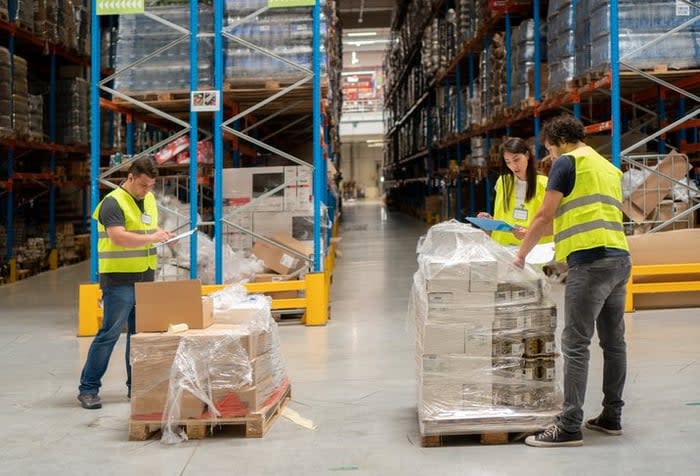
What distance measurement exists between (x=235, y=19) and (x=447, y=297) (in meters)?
4.98

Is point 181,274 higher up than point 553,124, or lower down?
lower down

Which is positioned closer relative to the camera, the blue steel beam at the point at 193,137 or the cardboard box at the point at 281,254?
the blue steel beam at the point at 193,137

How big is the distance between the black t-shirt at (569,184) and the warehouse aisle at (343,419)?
35.9 inches

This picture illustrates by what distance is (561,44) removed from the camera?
9.33m

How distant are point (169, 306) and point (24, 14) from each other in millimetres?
9125

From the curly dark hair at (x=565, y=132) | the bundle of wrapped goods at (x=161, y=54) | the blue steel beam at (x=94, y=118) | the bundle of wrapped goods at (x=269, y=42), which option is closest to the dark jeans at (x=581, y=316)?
the curly dark hair at (x=565, y=132)

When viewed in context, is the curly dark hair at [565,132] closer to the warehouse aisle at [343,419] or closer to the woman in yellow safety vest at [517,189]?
the woman in yellow safety vest at [517,189]

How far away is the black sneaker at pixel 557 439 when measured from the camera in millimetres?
3918

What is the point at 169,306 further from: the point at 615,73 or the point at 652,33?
the point at 652,33

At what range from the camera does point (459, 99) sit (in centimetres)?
1614

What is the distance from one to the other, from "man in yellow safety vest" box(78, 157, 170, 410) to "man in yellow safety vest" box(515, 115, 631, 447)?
7.46ft

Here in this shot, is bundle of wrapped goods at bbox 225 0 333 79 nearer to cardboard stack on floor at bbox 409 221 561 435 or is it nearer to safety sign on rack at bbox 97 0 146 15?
safety sign on rack at bbox 97 0 146 15

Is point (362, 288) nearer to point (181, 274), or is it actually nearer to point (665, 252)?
point (181, 274)

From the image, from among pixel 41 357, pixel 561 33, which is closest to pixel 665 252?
pixel 561 33
